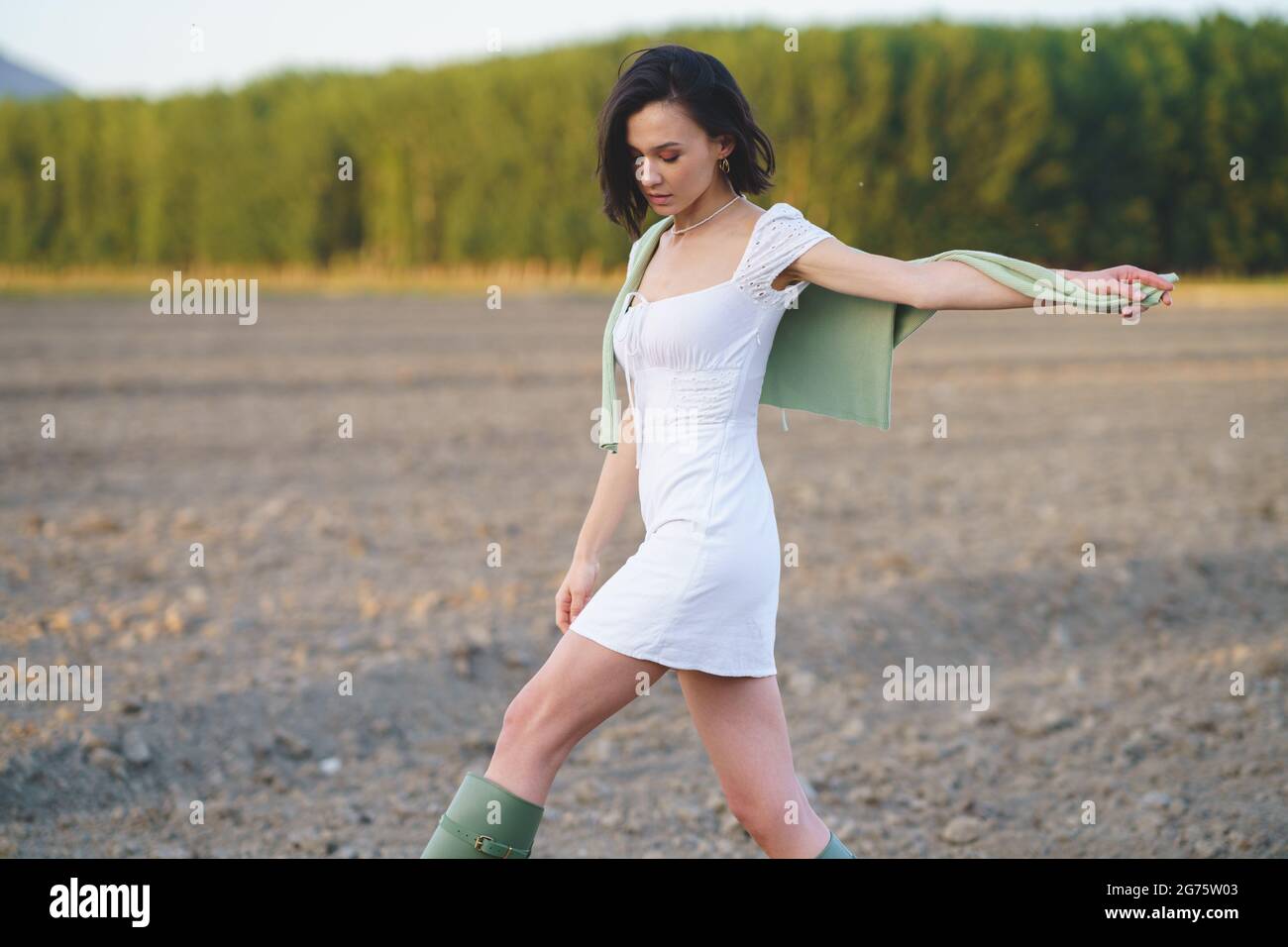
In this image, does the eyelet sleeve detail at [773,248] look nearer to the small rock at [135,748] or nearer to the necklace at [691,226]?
the necklace at [691,226]

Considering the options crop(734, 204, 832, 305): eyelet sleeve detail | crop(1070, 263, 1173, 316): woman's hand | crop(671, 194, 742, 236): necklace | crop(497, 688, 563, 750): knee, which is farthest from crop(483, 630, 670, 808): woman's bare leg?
crop(1070, 263, 1173, 316): woman's hand

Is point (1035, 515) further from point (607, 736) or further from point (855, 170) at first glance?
point (855, 170)

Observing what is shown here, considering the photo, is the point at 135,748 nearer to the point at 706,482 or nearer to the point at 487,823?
the point at 487,823

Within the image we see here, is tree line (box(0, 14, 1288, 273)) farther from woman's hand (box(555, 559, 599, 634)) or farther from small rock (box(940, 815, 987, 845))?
woman's hand (box(555, 559, 599, 634))

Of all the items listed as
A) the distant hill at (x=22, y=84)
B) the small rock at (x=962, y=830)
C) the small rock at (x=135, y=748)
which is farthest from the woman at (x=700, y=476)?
the distant hill at (x=22, y=84)

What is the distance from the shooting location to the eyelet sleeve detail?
9.41 feet

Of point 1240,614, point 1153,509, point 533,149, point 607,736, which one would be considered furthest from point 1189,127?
point 607,736

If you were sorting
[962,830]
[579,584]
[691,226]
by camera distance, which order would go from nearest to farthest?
[691,226]
[579,584]
[962,830]

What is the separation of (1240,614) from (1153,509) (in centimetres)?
222

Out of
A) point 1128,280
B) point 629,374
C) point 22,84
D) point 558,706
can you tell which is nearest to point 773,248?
point 629,374

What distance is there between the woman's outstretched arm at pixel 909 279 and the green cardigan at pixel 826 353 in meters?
0.13

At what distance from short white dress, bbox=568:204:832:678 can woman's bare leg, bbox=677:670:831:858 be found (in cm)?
7

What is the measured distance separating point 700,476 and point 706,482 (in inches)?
0.7

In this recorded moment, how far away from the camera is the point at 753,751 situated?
9.57 feet
